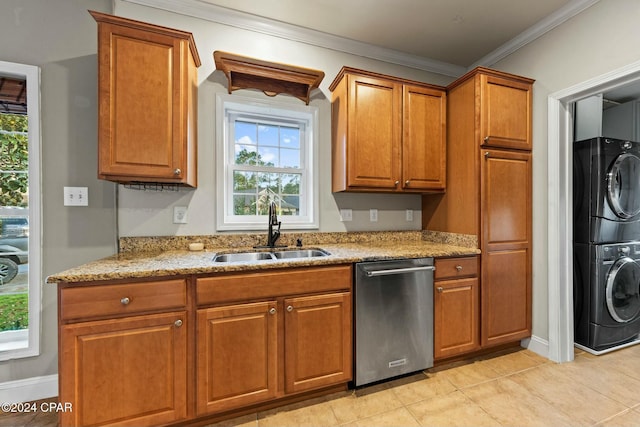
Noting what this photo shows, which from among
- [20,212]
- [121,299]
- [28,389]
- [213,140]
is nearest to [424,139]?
[213,140]

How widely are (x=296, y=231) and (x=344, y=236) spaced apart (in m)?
0.46

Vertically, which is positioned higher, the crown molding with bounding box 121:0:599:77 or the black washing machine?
the crown molding with bounding box 121:0:599:77

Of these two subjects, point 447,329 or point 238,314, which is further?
point 447,329

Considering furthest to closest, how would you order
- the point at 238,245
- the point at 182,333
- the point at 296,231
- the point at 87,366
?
the point at 296,231 → the point at 238,245 → the point at 182,333 → the point at 87,366

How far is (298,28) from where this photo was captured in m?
2.32

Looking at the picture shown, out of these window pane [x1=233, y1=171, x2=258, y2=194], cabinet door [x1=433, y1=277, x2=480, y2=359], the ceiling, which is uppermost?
the ceiling

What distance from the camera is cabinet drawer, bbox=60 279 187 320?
1273 mm

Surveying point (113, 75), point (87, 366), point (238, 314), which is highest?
point (113, 75)

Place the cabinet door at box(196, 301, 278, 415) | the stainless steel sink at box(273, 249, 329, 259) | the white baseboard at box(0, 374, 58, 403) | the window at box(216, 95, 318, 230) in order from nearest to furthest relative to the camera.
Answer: the cabinet door at box(196, 301, 278, 415) < the white baseboard at box(0, 374, 58, 403) < the stainless steel sink at box(273, 249, 329, 259) < the window at box(216, 95, 318, 230)

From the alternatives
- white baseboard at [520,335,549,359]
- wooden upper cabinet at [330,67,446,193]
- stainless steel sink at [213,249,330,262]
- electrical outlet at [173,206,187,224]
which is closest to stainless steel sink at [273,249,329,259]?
stainless steel sink at [213,249,330,262]

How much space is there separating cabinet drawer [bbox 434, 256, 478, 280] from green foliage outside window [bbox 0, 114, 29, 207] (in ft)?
9.62

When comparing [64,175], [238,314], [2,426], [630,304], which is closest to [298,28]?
[64,175]

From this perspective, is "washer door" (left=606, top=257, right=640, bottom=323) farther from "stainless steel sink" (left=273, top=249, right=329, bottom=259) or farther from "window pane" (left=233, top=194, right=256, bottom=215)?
"window pane" (left=233, top=194, right=256, bottom=215)

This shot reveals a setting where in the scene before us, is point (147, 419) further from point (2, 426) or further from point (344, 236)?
point (344, 236)
